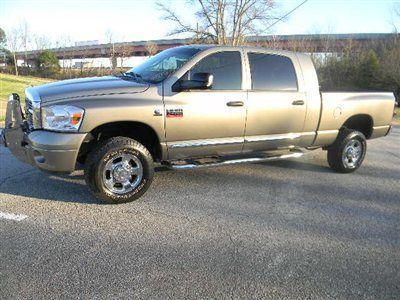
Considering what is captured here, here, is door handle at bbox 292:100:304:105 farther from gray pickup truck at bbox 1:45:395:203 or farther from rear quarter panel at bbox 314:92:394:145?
rear quarter panel at bbox 314:92:394:145

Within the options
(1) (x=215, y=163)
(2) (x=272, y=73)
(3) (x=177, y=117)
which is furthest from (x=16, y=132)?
(2) (x=272, y=73)

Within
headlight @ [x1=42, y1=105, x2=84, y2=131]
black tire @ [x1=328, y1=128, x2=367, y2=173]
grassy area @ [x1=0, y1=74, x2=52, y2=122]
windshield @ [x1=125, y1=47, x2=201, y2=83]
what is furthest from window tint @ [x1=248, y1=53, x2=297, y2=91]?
grassy area @ [x1=0, y1=74, x2=52, y2=122]

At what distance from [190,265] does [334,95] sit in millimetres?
3872

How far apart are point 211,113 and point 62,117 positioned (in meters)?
1.76

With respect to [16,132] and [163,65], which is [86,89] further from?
[163,65]

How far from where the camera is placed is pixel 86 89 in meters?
4.27

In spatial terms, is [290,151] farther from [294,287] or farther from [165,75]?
[294,287]

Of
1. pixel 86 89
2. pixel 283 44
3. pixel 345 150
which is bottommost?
pixel 345 150

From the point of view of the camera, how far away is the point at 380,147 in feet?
28.5

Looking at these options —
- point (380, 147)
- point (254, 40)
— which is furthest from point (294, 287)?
point (254, 40)

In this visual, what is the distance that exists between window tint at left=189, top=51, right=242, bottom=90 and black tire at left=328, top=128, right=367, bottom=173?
215 cm

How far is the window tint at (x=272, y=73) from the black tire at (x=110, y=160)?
5.88 ft

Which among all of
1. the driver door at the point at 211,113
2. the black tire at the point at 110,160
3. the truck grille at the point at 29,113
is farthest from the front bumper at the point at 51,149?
the driver door at the point at 211,113

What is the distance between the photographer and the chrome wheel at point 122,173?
4398mm
